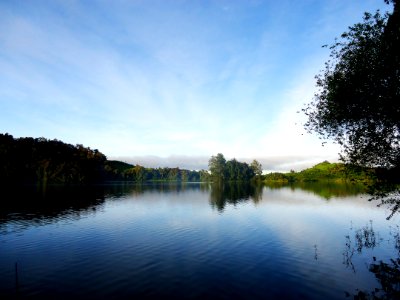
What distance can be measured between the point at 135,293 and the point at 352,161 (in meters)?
24.3

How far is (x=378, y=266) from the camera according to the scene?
25.2 metres

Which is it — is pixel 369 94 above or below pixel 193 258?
above

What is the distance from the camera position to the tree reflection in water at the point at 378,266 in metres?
19.3

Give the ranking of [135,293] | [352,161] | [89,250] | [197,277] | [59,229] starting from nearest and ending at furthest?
[135,293], [197,277], [352,161], [89,250], [59,229]

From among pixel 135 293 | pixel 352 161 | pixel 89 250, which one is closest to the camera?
pixel 135 293

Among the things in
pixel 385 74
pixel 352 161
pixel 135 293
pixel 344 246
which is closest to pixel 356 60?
pixel 385 74

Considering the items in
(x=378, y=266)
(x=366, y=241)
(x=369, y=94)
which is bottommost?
(x=378, y=266)

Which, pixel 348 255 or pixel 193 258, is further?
pixel 348 255

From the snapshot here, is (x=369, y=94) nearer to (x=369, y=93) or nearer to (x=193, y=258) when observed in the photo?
(x=369, y=93)


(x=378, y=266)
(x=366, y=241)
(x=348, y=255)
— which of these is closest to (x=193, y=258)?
(x=348, y=255)

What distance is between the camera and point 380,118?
25.6 meters

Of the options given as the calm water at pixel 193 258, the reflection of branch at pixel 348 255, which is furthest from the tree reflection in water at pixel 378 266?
the calm water at pixel 193 258

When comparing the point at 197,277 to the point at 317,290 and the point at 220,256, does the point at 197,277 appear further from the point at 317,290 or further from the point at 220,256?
the point at 317,290

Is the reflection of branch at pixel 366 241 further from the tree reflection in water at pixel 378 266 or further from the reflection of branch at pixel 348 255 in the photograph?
the reflection of branch at pixel 348 255
